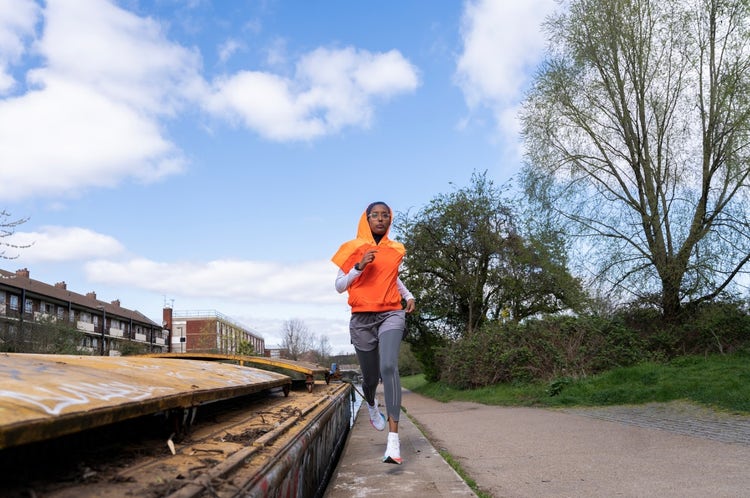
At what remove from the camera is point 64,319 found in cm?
4022

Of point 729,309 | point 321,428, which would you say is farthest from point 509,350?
point 321,428

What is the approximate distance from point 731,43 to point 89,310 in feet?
187

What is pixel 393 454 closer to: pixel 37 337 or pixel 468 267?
pixel 468 267

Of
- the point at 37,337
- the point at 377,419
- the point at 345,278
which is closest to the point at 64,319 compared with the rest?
the point at 37,337

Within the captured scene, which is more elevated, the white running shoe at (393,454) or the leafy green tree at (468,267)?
the leafy green tree at (468,267)

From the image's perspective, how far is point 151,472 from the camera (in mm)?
1638

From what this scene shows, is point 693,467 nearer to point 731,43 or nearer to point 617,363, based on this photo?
point 617,363

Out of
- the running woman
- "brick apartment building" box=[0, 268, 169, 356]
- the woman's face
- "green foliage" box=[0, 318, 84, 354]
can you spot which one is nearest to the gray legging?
the running woman

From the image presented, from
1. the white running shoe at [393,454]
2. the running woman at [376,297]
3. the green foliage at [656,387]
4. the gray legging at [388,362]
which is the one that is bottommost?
the green foliage at [656,387]

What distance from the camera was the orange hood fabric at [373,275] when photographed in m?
4.14

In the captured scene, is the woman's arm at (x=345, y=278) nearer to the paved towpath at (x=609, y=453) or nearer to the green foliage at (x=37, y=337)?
the paved towpath at (x=609, y=453)

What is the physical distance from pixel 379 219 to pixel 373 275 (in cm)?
42

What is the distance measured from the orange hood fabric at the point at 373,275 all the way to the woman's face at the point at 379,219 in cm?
9

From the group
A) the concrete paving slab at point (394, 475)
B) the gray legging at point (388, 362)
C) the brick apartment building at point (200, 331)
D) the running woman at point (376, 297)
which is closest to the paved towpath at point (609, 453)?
the concrete paving slab at point (394, 475)
